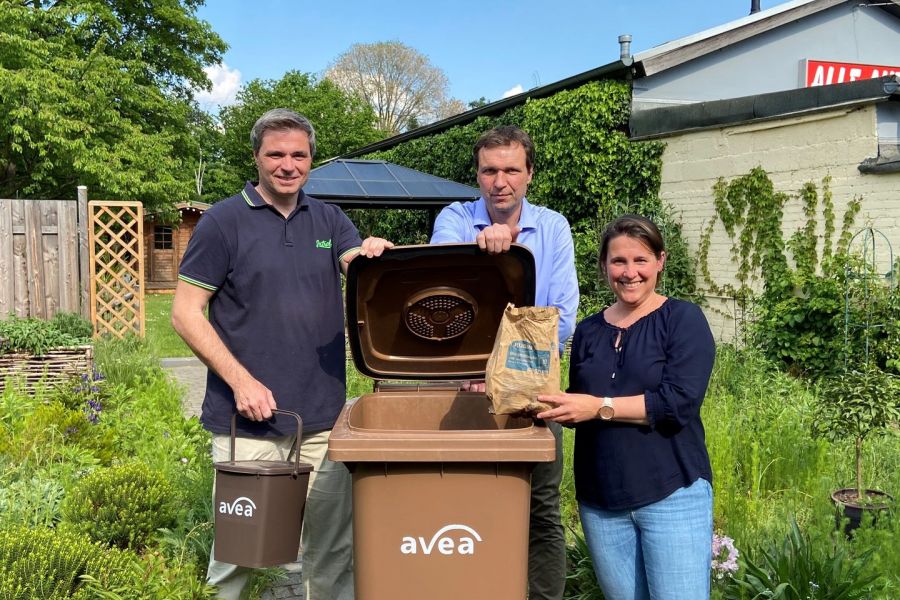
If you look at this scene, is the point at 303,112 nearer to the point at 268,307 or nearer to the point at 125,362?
the point at 125,362

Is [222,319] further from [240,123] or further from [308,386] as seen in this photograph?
[240,123]

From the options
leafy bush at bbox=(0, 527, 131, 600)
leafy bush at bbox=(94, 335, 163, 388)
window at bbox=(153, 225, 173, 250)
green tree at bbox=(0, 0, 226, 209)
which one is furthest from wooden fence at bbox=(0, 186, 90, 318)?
window at bbox=(153, 225, 173, 250)

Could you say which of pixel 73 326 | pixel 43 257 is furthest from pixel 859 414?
pixel 43 257

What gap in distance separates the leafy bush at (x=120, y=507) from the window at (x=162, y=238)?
25752 millimetres

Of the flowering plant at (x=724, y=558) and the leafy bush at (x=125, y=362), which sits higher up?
the leafy bush at (x=125, y=362)

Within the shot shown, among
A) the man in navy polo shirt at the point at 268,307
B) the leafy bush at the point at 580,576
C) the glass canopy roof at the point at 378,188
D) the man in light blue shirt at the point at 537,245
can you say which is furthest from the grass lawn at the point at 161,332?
the man in light blue shirt at the point at 537,245

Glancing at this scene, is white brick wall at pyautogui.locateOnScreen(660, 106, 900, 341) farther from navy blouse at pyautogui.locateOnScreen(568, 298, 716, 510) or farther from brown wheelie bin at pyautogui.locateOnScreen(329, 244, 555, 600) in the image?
brown wheelie bin at pyautogui.locateOnScreen(329, 244, 555, 600)

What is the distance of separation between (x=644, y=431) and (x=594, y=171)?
8.81 metres

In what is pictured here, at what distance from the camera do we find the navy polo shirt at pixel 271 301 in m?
2.60

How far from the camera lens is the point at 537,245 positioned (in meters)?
2.71

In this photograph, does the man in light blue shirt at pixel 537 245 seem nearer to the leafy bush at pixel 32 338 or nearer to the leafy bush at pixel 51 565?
the leafy bush at pixel 51 565

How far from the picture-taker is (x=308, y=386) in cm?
271

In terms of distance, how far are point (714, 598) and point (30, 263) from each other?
8.25m

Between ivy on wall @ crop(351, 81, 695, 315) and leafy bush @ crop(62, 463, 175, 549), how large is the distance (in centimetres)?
697
